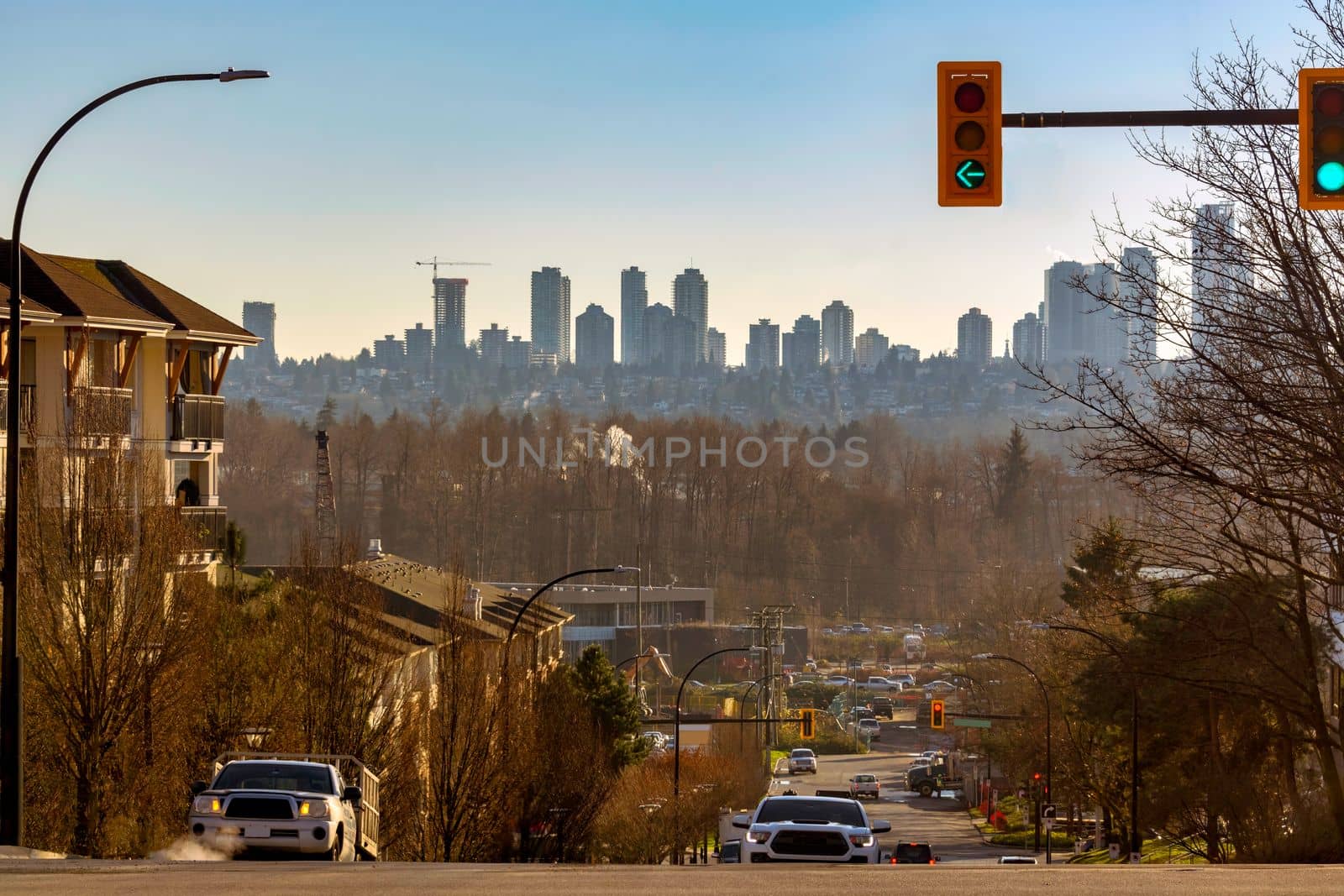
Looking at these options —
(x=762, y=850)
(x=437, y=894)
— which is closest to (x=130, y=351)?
(x=762, y=850)

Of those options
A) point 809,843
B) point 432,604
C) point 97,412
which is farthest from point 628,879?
point 432,604

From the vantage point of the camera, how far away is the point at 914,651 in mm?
153875

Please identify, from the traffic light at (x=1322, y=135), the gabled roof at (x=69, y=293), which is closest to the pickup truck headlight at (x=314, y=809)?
the traffic light at (x=1322, y=135)

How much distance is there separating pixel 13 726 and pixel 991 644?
99614 mm

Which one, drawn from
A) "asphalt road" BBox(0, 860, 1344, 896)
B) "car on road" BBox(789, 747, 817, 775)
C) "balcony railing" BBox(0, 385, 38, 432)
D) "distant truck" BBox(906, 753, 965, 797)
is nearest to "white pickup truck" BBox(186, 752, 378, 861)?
"asphalt road" BBox(0, 860, 1344, 896)

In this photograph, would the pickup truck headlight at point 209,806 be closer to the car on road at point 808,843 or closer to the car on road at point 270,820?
the car on road at point 270,820

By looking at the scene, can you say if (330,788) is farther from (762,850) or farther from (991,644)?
(991,644)

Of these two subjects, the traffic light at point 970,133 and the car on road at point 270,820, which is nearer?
the traffic light at point 970,133

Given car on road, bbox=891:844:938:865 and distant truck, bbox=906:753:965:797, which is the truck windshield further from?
distant truck, bbox=906:753:965:797

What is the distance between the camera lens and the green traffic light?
1227 centimetres

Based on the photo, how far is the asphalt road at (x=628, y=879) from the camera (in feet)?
44.8

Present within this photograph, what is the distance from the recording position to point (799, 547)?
188625mm

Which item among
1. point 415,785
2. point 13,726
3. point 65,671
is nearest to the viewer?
point 13,726

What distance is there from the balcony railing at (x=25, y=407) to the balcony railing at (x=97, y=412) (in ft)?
5.91
